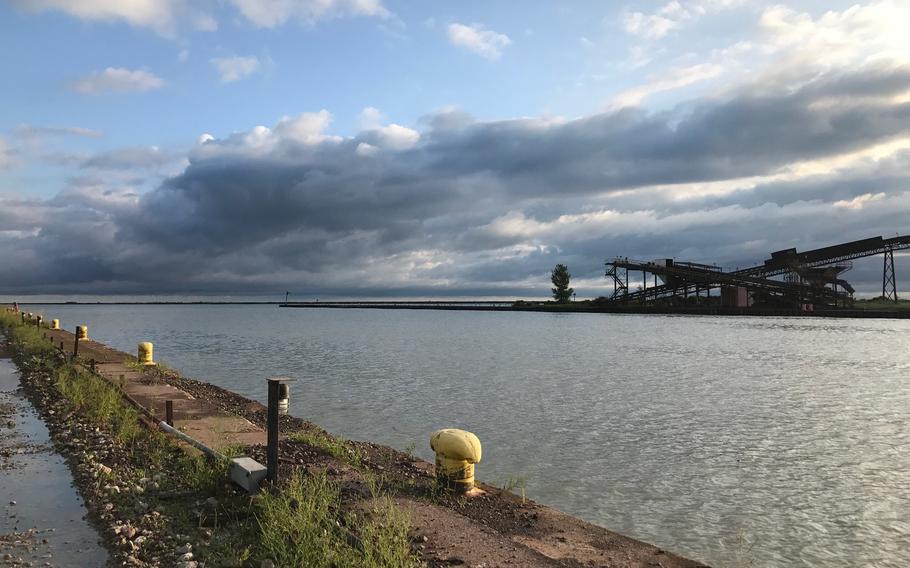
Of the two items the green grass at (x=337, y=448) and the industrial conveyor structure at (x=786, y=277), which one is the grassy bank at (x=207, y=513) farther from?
the industrial conveyor structure at (x=786, y=277)

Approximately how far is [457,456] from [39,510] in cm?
633

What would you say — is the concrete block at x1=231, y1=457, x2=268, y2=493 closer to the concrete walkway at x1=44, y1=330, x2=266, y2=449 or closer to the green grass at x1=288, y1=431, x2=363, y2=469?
the green grass at x1=288, y1=431, x2=363, y2=469

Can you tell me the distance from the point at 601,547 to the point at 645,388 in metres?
19.3

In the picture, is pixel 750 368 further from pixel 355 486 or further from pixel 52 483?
pixel 52 483

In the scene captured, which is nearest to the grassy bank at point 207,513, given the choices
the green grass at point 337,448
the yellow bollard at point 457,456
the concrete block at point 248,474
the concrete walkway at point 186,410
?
the concrete block at point 248,474

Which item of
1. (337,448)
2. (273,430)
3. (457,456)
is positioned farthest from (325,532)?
(337,448)

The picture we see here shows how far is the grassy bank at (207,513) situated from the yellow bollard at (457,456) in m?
1.11

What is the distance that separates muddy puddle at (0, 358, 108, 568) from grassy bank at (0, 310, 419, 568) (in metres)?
0.25

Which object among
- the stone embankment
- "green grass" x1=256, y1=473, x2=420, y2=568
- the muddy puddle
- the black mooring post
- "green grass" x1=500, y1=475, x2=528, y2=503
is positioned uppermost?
the black mooring post

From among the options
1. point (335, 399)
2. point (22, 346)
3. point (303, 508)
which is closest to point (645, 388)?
point (335, 399)

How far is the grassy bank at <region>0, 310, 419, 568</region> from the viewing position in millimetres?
6762

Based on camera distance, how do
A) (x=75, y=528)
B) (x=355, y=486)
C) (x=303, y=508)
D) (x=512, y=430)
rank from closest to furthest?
1. (x=303, y=508)
2. (x=75, y=528)
3. (x=355, y=486)
4. (x=512, y=430)

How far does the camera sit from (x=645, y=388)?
85.4 ft

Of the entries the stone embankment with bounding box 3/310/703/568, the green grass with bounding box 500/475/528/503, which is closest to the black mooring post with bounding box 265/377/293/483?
the stone embankment with bounding box 3/310/703/568
